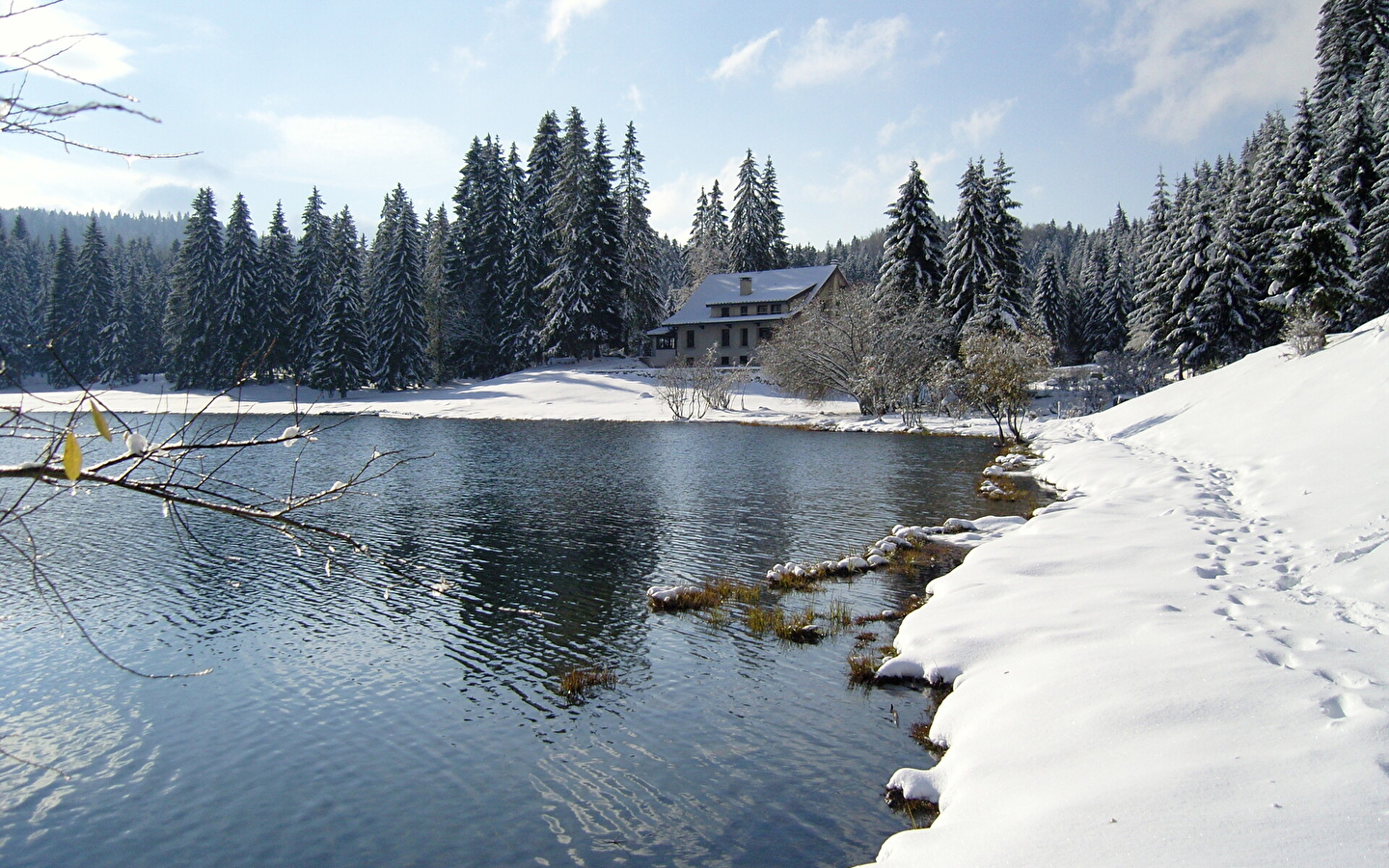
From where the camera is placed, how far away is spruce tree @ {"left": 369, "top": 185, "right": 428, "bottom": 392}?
219ft

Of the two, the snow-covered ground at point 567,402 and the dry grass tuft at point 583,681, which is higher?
the snow-covered ground at point 567,402

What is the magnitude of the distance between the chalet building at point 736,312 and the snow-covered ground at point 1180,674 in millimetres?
53251

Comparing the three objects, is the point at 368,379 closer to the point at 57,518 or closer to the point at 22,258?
the point at 57,518

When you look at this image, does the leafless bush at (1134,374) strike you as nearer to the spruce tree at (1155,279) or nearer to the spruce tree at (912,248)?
the spruce tree at (1155,279)

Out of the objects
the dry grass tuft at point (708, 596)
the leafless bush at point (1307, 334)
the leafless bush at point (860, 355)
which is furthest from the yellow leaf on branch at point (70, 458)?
the leafless bush at point (860, 355)

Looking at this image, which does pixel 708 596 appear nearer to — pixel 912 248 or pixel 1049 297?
pixel 912 248

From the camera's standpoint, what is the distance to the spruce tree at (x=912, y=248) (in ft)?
178

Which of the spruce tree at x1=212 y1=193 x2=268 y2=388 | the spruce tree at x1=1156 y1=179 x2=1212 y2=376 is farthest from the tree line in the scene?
the spruce tree at x1=1156 y1=179 x2=1212 y2=376

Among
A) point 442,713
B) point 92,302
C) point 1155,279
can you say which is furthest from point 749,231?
point 442,713

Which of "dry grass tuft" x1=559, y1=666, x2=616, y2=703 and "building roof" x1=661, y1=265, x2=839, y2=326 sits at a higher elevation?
"building roof" x1=661, y1=265, x2=839, y2=326

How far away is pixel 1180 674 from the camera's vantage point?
308 inches

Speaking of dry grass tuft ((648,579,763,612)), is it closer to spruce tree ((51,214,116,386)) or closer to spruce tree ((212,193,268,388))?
spruce tree ((212,193,268,388))

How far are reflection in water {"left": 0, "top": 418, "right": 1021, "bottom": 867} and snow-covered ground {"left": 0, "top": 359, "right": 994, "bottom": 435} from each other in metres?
29.1

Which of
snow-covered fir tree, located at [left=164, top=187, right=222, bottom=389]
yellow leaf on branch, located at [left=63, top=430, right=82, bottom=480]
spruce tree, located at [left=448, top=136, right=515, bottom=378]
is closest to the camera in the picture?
yellow leaf on branch, located at [left=63, top=430, right=82, bottom=480]
